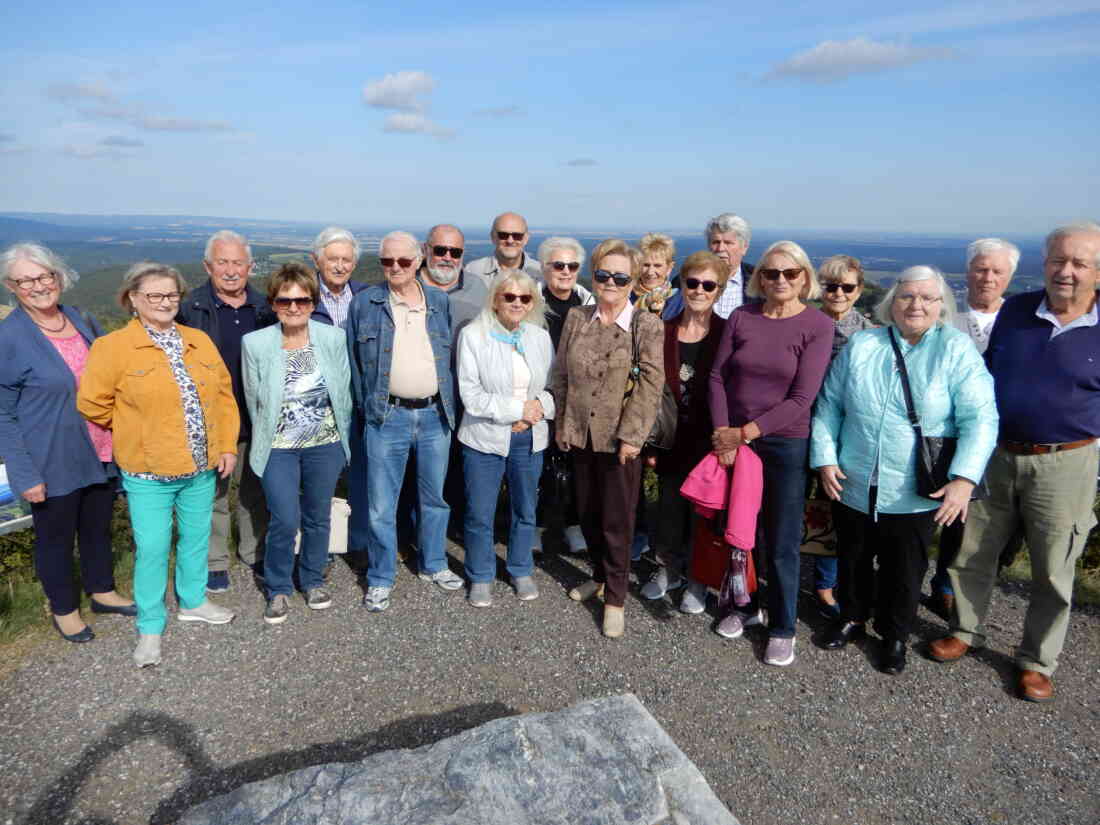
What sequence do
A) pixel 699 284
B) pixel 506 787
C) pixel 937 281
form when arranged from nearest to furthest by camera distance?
1. pixel 506 787
2. pixel 937 281
3. pixel 699 284

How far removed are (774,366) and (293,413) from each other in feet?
10.5

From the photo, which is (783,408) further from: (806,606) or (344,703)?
(344,703)

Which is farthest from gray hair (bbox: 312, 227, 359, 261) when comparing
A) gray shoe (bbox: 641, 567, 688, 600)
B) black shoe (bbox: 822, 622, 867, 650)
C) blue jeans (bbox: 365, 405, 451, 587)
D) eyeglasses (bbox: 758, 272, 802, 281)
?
black shoe (bbox: 822, 622, 867, 650)

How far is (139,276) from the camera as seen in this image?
4.16m

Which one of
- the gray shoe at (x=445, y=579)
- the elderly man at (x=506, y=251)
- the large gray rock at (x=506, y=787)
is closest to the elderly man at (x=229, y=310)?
the gray shoe at (x=445, y=579)

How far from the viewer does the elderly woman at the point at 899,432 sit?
402 cm

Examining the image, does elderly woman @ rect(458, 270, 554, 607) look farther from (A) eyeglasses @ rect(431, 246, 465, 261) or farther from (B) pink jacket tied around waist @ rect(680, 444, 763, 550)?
(B) pink jacket tied around waist @ rect(680, 444, 763, 550)

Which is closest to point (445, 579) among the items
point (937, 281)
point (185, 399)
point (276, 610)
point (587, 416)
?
point (276, 610)

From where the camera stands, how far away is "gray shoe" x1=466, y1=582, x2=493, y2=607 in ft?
17.6

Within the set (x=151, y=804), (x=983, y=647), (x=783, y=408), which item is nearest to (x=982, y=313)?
(x=783, y=408)

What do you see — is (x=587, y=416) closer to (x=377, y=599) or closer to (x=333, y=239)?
(x=377, y=599)

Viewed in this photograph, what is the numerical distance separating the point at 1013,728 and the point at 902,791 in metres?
1.07

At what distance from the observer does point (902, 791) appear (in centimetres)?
367

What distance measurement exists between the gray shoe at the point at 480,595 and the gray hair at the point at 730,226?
3.61 meters
